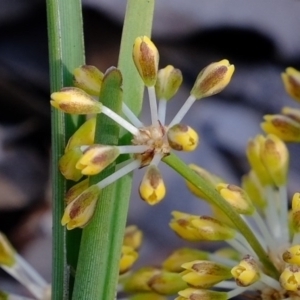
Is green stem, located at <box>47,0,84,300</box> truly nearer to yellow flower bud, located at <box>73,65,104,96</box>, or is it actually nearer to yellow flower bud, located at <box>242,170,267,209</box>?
yellow flower bud, located at <box>73,65,104,96</box>

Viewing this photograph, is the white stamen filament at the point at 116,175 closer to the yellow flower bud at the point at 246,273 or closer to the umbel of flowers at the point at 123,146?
the umbel of flowers at the point at 123,146

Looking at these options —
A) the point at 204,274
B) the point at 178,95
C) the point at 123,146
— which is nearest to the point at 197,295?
the point at 204,274

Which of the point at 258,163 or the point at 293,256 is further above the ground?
the point at 258,163

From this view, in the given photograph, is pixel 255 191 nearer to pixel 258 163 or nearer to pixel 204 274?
pixel 258 163

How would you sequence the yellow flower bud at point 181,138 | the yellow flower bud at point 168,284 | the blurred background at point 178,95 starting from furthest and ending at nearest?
the blurred background at point 178,95 → the yellow flower bud at point 168,284 → the yellow flower bud at point 181,138

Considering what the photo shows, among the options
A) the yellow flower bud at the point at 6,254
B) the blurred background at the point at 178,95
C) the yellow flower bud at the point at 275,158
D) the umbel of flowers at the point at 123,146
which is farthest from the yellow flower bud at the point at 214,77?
the blurred background at the point at 178,95

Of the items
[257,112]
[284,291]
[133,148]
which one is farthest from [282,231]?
[257,112]

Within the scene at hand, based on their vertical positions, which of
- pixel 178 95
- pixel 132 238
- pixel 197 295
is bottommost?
pixel 197 295
